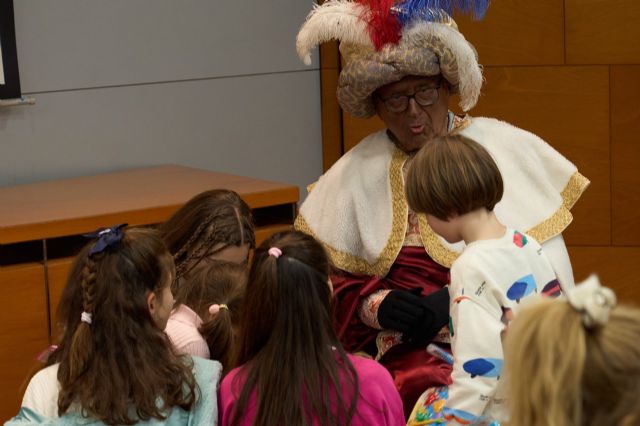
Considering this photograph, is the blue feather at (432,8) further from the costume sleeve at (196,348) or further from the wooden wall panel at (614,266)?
the wooden wall panel at (614,266)

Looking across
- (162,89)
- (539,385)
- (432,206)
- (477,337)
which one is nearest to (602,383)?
(539,385)

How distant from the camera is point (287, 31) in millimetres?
4305

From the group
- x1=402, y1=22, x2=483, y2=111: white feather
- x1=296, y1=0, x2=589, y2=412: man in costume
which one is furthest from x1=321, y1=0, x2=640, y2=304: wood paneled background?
x1=402, y1=22, x2=483, y2=111: white feather

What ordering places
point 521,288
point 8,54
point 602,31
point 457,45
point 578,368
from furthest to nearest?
point 602,31
point 8,54
point 457,45
point 521,288
point 578,368

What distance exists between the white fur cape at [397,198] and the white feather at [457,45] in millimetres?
159

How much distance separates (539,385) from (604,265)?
120 inches

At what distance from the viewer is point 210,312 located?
8.42ft

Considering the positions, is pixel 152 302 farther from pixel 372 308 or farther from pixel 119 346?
pixel 372 308

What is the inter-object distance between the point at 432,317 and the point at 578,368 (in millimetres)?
1347

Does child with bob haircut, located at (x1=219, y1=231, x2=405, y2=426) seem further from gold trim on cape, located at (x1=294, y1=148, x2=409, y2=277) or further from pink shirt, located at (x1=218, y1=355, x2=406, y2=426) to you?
gold trim on cape, located at (x1=294, y1=148, x2=409, y2=277)

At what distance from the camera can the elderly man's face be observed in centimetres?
283


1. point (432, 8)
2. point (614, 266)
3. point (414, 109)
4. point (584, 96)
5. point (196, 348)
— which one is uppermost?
point (432, 8)

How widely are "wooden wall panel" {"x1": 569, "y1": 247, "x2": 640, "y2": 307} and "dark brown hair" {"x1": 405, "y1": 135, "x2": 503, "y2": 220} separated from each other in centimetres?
215

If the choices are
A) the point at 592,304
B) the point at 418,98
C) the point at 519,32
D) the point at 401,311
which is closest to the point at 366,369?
Answer: the point at 401,311
